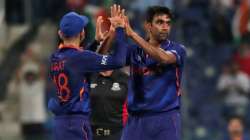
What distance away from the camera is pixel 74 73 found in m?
8.29

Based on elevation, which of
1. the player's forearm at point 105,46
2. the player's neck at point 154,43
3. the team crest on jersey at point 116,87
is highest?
the player's neck at point 154,43

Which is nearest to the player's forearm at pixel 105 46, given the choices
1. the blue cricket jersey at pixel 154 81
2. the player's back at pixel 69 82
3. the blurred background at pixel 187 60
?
the blue cricket jersey at pixel 154 81

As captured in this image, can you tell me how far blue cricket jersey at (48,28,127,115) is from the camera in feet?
26.9

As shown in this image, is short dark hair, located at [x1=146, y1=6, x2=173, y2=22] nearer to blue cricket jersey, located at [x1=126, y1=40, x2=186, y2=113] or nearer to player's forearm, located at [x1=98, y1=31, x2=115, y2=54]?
blue cricket jersey, located at [x1=126, y1=40, x2=186, y2=113]

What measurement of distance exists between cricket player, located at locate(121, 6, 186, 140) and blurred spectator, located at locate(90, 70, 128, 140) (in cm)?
132

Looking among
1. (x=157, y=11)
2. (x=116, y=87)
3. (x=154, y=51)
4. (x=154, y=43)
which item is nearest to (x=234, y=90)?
(x=116, y=87)

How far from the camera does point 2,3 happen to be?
14.7 m

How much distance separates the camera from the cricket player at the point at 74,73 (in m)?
A: 8.23

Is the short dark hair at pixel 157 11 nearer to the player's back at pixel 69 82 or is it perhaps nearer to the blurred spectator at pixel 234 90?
the player's back at pixel 69 82

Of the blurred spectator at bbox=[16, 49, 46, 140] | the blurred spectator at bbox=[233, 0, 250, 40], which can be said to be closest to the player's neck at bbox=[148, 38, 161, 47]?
the blurred spectator at bbox=[16, 49, 46, 140]

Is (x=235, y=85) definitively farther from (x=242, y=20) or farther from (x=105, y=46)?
(x=105, y=46)

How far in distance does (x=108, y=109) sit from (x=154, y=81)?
1.58 metres

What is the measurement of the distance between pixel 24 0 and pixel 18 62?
3.62ft

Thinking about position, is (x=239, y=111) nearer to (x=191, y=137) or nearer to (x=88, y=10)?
(x=191, y=137)
